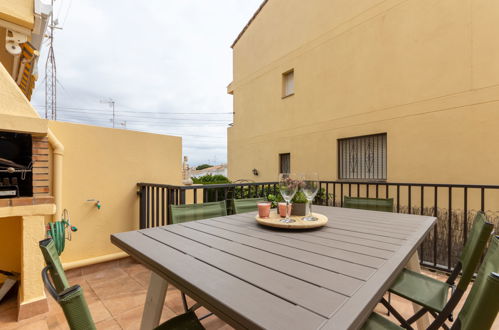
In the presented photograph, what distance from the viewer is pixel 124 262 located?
3102 millimetres

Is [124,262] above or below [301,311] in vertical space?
below

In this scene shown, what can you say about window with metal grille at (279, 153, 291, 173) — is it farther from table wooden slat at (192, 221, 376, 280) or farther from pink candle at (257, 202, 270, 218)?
table wooden slat at (192, 221, 376, 280)

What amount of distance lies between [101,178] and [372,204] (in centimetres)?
330

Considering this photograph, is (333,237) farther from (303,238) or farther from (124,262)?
(124,262)

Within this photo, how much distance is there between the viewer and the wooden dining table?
0.61 meters

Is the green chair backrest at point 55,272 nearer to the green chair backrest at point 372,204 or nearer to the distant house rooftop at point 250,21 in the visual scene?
the green chair backrest at point 372,204

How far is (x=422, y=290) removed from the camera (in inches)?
57.1

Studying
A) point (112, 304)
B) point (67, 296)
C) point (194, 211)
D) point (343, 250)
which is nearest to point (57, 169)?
point (112, 304)

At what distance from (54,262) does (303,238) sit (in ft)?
3.40

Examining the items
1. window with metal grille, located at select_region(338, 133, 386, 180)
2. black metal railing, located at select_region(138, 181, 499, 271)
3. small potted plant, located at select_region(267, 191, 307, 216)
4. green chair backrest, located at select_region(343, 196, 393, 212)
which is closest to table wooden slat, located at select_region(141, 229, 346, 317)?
small potted plant, located at select_region(267, 191, 307, 216)

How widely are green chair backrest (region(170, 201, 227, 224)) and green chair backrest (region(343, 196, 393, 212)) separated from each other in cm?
143

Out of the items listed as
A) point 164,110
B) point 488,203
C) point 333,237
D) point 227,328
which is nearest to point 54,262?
point 333,237

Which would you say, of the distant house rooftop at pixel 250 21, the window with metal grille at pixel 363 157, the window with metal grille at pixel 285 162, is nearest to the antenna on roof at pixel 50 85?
the distant house rooftop at pixel 250 21

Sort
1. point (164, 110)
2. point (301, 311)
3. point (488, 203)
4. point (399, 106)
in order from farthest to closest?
point (164, 110), point (399, 106), point (488, 203), point (301, 311)
